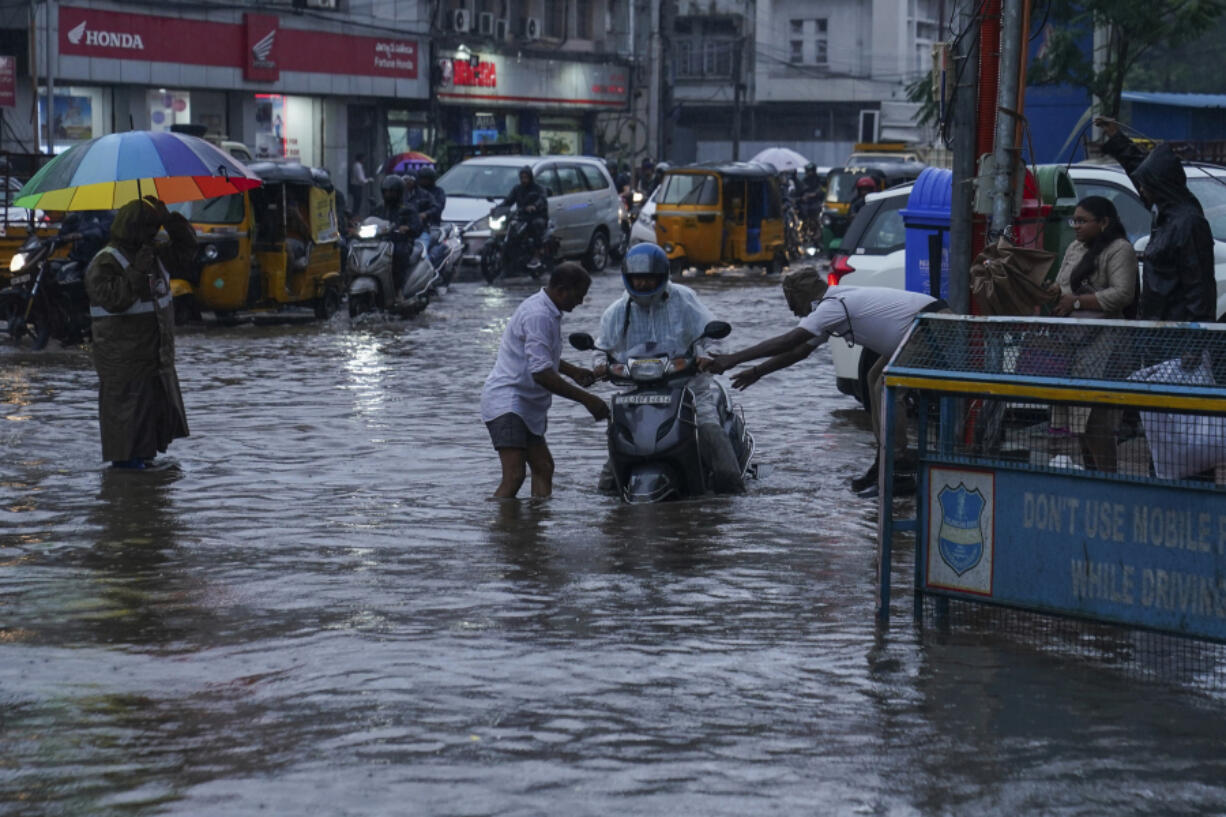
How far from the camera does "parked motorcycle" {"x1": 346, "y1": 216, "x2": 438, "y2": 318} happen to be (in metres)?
19.6

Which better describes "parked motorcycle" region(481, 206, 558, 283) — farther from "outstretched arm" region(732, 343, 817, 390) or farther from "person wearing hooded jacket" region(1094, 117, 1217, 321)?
"person wearing hooded jacket" region(1094, 117, 1217, 321)

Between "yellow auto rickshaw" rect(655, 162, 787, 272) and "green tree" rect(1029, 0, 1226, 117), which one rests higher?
"green tree" rect(1029, 0, 1226, 117)

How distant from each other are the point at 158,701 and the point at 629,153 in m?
51.2

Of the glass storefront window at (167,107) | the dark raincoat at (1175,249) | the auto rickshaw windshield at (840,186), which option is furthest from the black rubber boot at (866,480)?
the auto rickshaw windshield at (840,186)

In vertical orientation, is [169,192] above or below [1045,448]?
above

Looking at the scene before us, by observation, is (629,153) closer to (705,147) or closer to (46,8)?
(705,147)

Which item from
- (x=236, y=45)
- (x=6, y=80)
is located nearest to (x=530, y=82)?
(x=236, y=45)

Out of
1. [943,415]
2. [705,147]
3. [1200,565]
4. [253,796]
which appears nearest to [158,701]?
[253,796]

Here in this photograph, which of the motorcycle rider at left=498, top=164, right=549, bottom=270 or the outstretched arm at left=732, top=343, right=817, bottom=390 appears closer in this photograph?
the outstretched arm at left=732, top=343, right=817, bottom=390

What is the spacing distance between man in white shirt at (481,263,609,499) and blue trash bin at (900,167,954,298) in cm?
333

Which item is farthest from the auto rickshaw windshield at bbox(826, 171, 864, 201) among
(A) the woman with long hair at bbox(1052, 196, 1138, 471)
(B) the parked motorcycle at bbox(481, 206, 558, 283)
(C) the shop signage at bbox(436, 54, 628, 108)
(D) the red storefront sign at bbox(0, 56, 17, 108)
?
(A) the woman with long hair at bbox(1052, 196, 1138, 471)

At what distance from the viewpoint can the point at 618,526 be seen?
336 inches

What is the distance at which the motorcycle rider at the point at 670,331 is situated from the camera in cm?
907

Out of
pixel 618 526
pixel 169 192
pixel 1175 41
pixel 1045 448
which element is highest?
pixel 1175 41
